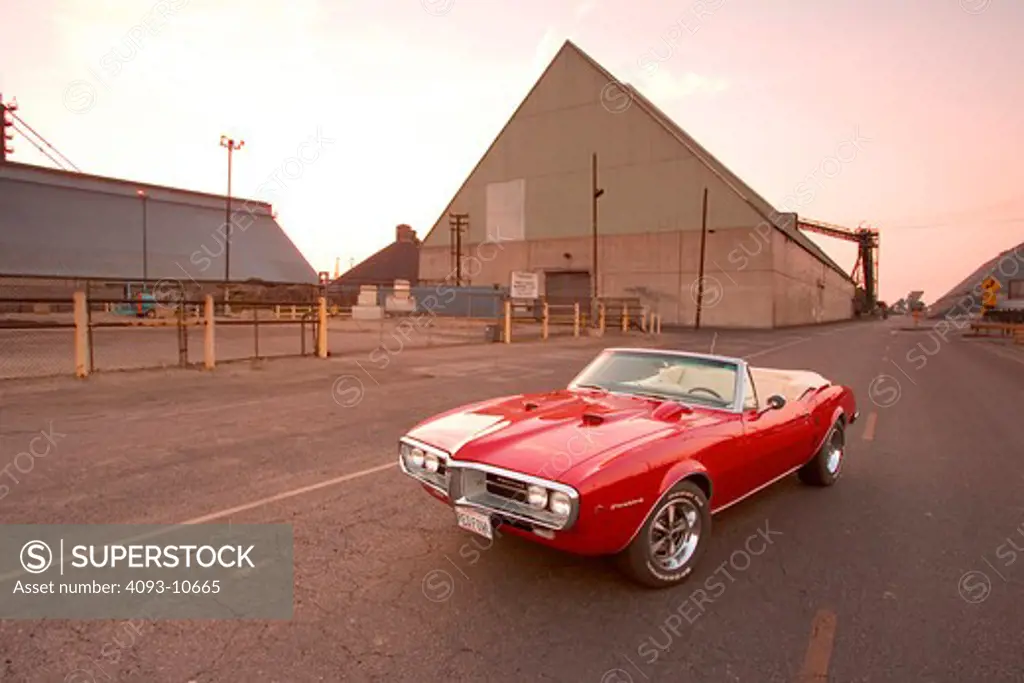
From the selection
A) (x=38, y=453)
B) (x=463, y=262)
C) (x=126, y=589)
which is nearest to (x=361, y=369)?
(x=38, y=453)

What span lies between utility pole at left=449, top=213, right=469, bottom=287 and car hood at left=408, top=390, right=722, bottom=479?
49.7m

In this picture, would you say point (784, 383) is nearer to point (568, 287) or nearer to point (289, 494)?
point (289, 494)

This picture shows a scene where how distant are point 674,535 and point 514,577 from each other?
98cm

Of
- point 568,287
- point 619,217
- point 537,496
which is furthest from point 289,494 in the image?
point 568,287

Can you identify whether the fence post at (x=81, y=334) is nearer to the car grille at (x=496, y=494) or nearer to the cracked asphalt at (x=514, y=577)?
the cracked asphalt at (x=514, y=577)

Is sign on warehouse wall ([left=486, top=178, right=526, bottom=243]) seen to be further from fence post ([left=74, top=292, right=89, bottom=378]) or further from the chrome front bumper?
the chrome front bumper

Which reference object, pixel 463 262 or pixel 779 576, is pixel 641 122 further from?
pixel 779 576

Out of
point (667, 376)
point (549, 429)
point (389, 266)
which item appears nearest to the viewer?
point (549, 429)

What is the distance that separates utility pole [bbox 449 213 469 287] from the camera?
53044 millimetres

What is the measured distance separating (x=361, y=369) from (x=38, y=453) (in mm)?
7743

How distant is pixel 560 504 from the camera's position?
289 centimetres

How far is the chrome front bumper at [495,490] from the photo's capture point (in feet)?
9.46

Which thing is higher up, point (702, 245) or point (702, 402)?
point (702, 245)

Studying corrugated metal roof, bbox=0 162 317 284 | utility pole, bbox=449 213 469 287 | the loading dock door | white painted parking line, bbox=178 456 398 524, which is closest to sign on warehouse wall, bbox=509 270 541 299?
the loading dock door
